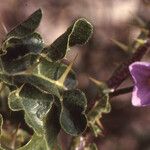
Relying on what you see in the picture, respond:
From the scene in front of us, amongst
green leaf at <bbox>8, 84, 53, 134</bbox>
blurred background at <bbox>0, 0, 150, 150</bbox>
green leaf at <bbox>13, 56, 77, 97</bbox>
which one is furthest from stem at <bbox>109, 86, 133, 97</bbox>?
blurred background at <bbox>0, 0, 150, 150</bbox>

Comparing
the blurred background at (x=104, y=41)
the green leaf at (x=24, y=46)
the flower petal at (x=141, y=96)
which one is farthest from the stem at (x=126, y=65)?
the blurred background at (x=104, y=41)

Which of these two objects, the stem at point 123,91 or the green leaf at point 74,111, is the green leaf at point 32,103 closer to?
the green leaf at point 74,111

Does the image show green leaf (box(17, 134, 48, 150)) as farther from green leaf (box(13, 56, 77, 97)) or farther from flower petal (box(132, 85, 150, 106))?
flower petal (box(132, 85, 150, 106))

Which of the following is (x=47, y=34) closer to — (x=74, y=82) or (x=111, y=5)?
(x=111, y=5)

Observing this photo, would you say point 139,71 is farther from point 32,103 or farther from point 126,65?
point 32,103

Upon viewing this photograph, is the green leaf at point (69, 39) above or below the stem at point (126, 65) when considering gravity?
above

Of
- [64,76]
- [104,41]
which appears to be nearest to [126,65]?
[64,76]

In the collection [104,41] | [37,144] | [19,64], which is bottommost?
[104,41]
